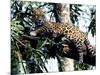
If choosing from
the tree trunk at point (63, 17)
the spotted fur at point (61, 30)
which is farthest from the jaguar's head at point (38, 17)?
→ the tree trunk at point (63, 17)

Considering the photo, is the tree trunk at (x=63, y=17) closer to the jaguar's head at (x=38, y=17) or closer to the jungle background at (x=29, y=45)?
the jungle background at (x=29, y=45)

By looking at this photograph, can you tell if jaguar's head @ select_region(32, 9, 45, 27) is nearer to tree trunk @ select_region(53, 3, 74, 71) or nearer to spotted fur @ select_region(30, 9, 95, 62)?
spotted fur @ select_region(30, 9, 95, 62)

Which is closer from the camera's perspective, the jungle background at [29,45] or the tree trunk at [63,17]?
the jungle background at [29,45]

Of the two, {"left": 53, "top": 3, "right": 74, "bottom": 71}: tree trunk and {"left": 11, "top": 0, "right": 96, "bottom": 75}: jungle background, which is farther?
{"left": 53, "top": 3, "right": 74, "bottom": 71}: tree trunk

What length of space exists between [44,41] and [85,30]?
1.39 feet

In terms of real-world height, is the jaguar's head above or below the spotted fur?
above

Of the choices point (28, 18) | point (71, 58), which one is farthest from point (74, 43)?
point (28, 18)

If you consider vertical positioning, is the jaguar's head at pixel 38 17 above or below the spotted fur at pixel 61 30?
above

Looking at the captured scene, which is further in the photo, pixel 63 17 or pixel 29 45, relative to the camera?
pixel 63 17

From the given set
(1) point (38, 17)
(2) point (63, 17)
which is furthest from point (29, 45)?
(2) point (63, 17)

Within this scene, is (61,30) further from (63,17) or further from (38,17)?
(38,17)

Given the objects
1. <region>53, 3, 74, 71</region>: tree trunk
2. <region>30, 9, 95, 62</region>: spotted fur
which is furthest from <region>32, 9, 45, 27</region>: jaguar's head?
<region>53, 3, 74, 71</region>: tree trunk

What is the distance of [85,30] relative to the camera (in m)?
2.04
